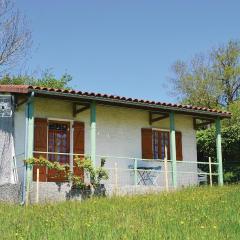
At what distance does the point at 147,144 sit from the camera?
18.7m

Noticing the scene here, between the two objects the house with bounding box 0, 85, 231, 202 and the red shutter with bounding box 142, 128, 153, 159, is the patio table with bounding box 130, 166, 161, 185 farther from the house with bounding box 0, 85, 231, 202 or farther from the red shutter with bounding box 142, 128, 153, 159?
the red shutter with bounding box 142, 128, 153, 159

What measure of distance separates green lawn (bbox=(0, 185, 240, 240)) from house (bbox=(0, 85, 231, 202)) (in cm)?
349

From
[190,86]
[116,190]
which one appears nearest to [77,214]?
[116,190]

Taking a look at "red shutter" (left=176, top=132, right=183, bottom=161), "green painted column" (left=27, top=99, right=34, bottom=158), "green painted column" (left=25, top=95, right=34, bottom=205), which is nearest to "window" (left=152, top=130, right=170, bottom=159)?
"red shutter" (left=176, top=132, right=183, bottom=161)

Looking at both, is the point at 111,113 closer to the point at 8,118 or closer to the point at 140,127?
the point at 140,127

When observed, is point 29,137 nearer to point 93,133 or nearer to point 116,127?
point 93,133

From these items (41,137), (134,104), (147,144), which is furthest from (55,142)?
(147,144)

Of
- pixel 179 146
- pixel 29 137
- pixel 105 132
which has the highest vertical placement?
pixel 105 132

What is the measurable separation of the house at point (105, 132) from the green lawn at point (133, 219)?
11.4 feet

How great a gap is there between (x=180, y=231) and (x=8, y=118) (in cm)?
914

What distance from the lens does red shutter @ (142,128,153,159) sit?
18547mm

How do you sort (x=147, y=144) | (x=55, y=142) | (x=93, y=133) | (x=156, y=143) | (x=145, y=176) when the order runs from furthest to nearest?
(x=156, y=143) → (x=147, y=144) → (x=145, y=176) → (x=55, y=142) → (x=93, y=133)

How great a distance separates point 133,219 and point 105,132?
8477 mm

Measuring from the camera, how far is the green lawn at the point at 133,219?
314 inches
